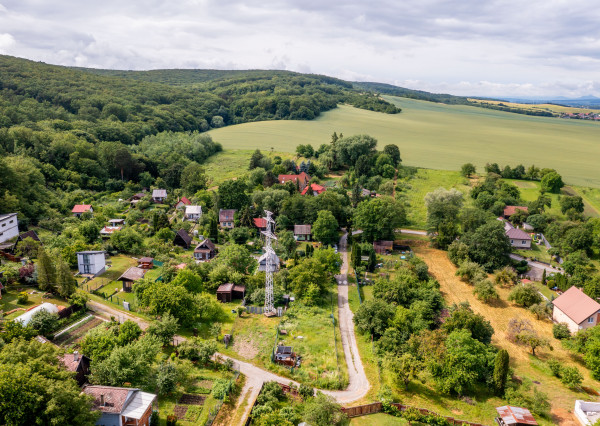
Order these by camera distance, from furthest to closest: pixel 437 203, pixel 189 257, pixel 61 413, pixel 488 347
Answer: pixel 437 203 < pixel 189 257 < pixel 488 347 < pixel 61 413

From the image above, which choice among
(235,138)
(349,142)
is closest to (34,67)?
(235,138)

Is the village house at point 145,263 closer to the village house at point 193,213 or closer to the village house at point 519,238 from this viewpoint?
the village house at point 193,213

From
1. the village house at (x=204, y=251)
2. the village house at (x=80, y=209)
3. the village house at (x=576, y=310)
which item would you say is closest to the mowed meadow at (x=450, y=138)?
the village house at (x=576, y=310)

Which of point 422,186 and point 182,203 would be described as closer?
point 182,203

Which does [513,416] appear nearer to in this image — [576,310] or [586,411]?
[586,411]

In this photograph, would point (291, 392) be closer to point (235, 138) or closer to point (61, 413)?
point (61, 413)

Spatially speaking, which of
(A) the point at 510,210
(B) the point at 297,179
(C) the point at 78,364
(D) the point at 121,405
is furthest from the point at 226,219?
(A) the point at 510,210
